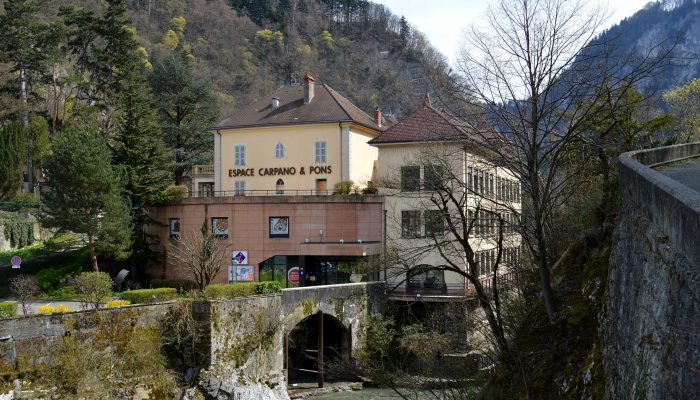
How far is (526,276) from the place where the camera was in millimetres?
18422

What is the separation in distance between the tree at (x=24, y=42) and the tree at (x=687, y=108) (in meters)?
43.8

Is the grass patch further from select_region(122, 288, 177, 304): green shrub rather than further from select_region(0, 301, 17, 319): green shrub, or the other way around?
select_region(0, 301, 17, 319): green shrub

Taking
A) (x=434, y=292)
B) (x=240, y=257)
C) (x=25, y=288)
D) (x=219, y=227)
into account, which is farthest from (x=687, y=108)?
(x=25, y=288)

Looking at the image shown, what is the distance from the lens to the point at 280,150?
42.9m

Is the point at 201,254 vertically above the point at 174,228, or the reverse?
the point at 174,228

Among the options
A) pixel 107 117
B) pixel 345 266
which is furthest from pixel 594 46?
pixel 107 117

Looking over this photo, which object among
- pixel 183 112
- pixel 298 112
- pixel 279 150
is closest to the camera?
pixel 279 150

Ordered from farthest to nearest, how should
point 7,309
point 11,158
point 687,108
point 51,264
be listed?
point 11,158 < point 687,108 < point 51,264 < point 7,309

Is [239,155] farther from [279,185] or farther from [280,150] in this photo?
[279,185]

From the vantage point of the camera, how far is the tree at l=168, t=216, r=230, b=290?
109 ft

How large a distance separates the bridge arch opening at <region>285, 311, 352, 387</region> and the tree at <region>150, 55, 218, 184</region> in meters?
Answer: 23.0

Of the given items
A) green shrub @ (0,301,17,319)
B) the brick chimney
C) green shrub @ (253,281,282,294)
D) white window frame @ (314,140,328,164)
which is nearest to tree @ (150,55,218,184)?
the brick chimney

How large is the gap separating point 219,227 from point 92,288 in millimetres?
9796

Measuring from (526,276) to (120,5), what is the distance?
46649 mm
